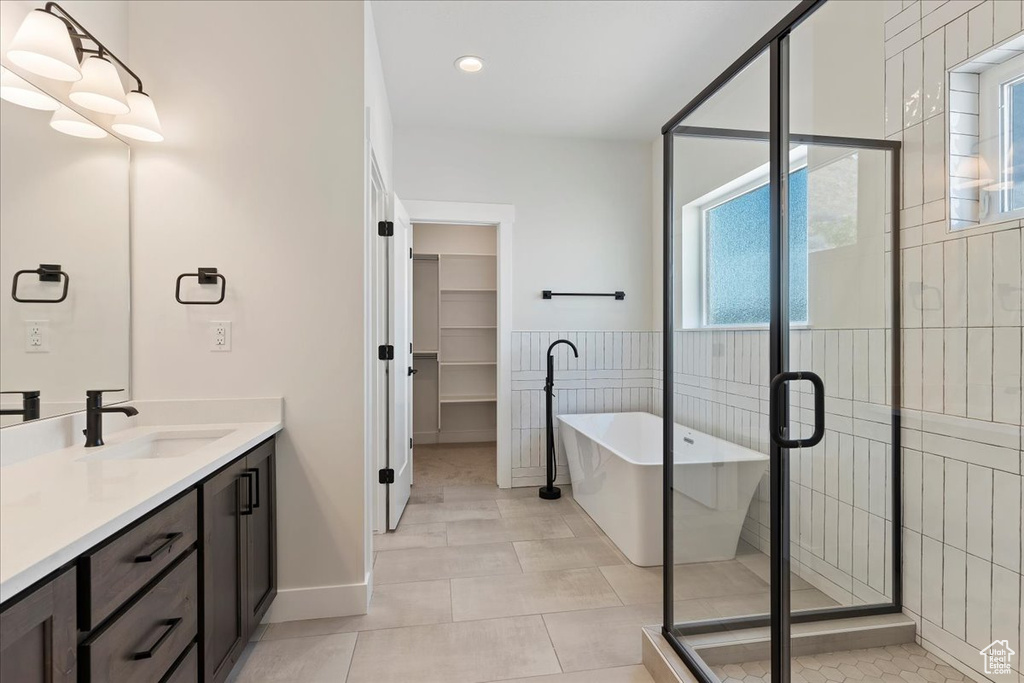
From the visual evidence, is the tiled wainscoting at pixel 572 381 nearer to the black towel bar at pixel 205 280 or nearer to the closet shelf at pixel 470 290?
the closet shelf at pixel 470 290

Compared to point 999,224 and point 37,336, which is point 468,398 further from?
point 999,224

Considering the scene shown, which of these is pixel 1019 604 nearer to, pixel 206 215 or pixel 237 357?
pixel 237 357

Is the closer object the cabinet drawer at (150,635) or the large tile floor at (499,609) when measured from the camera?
the cabinet drawer at (150,635)

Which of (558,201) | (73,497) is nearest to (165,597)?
(73,497)

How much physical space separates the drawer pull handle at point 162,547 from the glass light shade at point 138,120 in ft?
4.91

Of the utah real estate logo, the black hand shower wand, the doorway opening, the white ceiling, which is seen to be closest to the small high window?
the utah real estate logo

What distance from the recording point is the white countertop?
810mm

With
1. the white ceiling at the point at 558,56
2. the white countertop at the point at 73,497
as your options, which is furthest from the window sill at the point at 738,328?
the white ceiling at the point at 558,56

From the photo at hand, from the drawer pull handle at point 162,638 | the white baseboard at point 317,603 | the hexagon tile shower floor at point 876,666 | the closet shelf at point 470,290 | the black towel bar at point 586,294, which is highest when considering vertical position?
the closet shelf at point 470,290

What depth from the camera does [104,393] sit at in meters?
1.82

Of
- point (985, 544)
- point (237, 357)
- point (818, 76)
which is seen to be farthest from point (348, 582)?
point (818, 76)

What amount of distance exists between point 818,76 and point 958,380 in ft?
2.62

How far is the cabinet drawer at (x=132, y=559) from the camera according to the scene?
0.93 metres

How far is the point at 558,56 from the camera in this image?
111 inches
